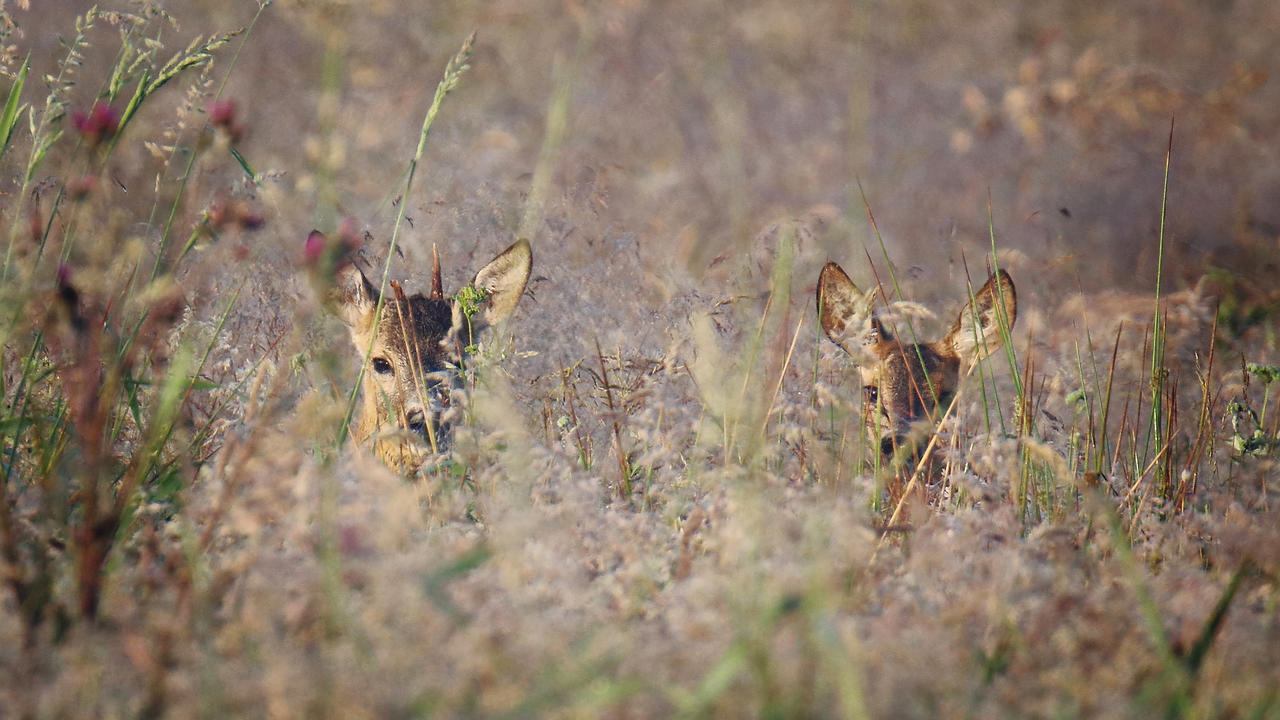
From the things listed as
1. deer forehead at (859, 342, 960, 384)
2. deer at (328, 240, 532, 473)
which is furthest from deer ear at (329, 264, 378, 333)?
deer forehead at (859, 342, 960, 384)

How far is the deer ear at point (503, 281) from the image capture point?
13.7 feet

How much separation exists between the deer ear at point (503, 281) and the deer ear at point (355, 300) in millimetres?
543

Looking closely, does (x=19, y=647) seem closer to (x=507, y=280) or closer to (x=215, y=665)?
(x=215, y=665)

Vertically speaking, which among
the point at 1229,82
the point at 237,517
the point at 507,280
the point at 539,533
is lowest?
the point at 539,533

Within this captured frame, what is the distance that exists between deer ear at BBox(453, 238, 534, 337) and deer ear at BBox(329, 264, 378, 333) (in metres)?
0.54

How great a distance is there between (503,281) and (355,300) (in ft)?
2.82

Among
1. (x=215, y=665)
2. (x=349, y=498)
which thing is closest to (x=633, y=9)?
(x=349, y=498)

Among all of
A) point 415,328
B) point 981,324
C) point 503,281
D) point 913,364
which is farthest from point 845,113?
point 415,328

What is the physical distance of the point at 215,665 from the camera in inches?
50.9

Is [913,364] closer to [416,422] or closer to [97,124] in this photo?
[416,422]

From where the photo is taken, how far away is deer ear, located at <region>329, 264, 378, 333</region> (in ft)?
14.5

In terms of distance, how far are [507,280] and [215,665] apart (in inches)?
124

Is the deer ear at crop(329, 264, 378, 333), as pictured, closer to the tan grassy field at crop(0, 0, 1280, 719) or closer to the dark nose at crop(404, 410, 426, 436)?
the tan grassy field at crop(0, 0, 1280, 719)

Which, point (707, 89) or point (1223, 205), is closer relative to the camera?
point (1223, 205)
